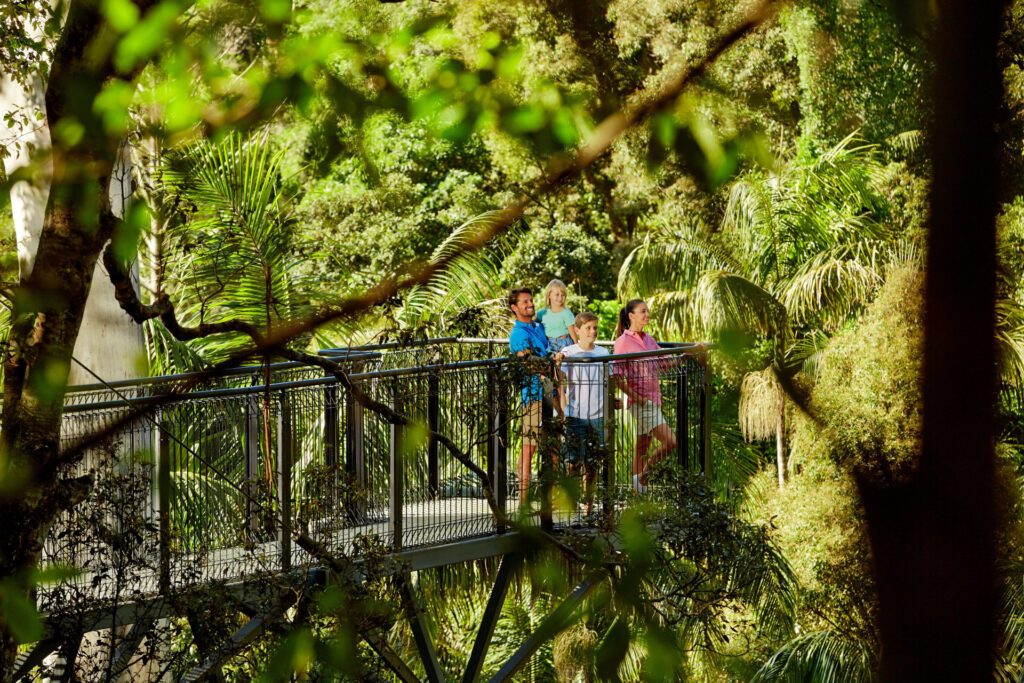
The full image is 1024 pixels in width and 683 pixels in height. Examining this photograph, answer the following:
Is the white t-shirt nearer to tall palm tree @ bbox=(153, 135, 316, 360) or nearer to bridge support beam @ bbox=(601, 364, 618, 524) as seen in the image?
bridge support beam @ bbox=(601, 364, 618, 524)

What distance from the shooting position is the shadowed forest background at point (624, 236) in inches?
63.2

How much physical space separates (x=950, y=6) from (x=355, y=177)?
997 inches

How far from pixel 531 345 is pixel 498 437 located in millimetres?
711

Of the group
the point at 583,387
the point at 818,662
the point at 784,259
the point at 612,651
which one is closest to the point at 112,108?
the point at 612,651

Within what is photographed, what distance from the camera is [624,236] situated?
27.9 m

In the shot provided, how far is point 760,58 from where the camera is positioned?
81.1 feet

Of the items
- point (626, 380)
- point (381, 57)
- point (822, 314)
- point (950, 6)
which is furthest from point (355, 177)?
point (950, 6)

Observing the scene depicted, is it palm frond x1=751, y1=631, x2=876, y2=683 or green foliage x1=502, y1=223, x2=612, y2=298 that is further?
green foliage x1=502, y1=223, x2=612, y2=298

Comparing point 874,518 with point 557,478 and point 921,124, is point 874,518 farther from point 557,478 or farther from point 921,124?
point 557,478

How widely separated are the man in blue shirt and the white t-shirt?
358 mm

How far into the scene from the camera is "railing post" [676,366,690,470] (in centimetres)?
1108

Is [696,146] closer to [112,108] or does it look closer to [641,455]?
[112,108]

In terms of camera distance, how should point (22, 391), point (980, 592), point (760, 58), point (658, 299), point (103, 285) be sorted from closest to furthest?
point (980, 592), point (22, 391), point (103, 285), point (658, 299), point (760, 58)

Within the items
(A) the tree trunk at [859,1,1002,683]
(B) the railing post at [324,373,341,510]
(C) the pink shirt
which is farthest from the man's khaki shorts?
(A) the tree trunk at [859,1,1002,683]
